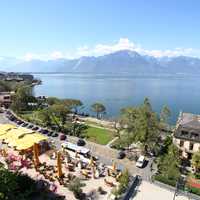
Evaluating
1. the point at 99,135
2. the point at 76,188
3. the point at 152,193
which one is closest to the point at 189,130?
the point at 152,193

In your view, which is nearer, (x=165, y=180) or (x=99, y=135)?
(x=165, y=180)

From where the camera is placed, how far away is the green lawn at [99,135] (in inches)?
2062

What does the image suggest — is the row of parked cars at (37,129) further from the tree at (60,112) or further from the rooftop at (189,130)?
the rooftop at (189,130)

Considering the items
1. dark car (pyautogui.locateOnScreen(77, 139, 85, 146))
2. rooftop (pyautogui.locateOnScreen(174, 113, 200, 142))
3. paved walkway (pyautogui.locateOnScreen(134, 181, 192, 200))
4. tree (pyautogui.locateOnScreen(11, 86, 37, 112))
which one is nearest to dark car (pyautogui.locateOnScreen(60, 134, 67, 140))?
dark car (pyautogui.locateOnScreen(77, 139, 85, 146))

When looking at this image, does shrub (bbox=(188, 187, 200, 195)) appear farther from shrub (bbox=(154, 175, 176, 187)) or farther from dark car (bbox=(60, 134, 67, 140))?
dark car (bbox=(60, 134, 67, 140))

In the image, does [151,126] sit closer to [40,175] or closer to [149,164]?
[149,164]

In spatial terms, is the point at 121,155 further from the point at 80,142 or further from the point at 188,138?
the point at 188,138

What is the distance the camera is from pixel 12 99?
80.2 metres

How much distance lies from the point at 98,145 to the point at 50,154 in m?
10.9

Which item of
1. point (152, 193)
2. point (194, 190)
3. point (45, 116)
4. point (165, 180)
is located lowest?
point (152, 193)

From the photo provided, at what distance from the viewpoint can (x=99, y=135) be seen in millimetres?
55781

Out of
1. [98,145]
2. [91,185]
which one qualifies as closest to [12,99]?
[98,145]

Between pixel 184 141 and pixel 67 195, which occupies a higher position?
pixel 184 141

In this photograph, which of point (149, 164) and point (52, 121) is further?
point (52, 121)
